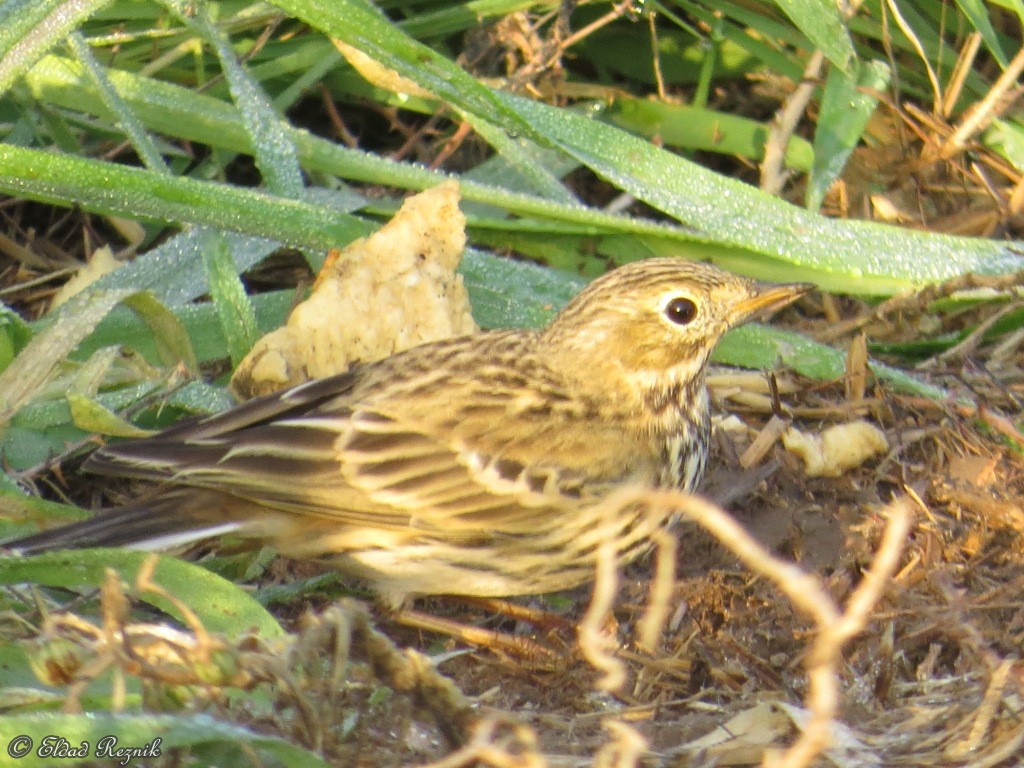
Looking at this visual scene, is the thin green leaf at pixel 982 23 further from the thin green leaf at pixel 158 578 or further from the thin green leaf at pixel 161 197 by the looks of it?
the thin green leaf at pixel 158 578

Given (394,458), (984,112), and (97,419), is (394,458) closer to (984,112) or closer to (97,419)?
(97,419)

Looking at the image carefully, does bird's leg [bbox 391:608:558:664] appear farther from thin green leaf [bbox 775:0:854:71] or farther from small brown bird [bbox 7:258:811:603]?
thin green leaf [bbox 775:0:854:71]

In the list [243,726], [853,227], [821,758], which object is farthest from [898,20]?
[243,726]

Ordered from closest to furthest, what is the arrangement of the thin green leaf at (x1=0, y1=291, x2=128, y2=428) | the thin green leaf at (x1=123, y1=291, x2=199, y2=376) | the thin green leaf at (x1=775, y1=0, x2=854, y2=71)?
the thin green leaf at (x1=0, y1=291, x2=128, y2=428)
the thin green leaf at (x1=123, y1=291, x2=199, y2=376)
the thin green leaf at (x1=775, y1=0, x2=854, y2=71)

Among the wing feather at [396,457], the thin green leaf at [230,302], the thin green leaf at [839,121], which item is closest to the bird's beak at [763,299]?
the wing feather at [396,457]

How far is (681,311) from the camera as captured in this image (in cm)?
455

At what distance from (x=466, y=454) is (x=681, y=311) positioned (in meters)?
0.73

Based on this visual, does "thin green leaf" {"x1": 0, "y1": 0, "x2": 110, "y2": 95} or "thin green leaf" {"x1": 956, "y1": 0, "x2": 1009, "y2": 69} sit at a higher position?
"thin green leaf" {"x1": 0, "y1": 0, "x2": 110, "y2": 95}

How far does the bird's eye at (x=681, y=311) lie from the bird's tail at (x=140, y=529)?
4.25 ft

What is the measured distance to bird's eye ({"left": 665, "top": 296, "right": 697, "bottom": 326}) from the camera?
14.9 ft

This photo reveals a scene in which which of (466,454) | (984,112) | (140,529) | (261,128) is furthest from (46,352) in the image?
(984,112)

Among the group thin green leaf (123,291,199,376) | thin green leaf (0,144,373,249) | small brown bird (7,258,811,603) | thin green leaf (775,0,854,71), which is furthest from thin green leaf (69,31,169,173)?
thin green leaf (775,0,854,71)

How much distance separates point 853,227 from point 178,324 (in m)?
2.10

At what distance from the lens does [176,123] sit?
5.36 meters
